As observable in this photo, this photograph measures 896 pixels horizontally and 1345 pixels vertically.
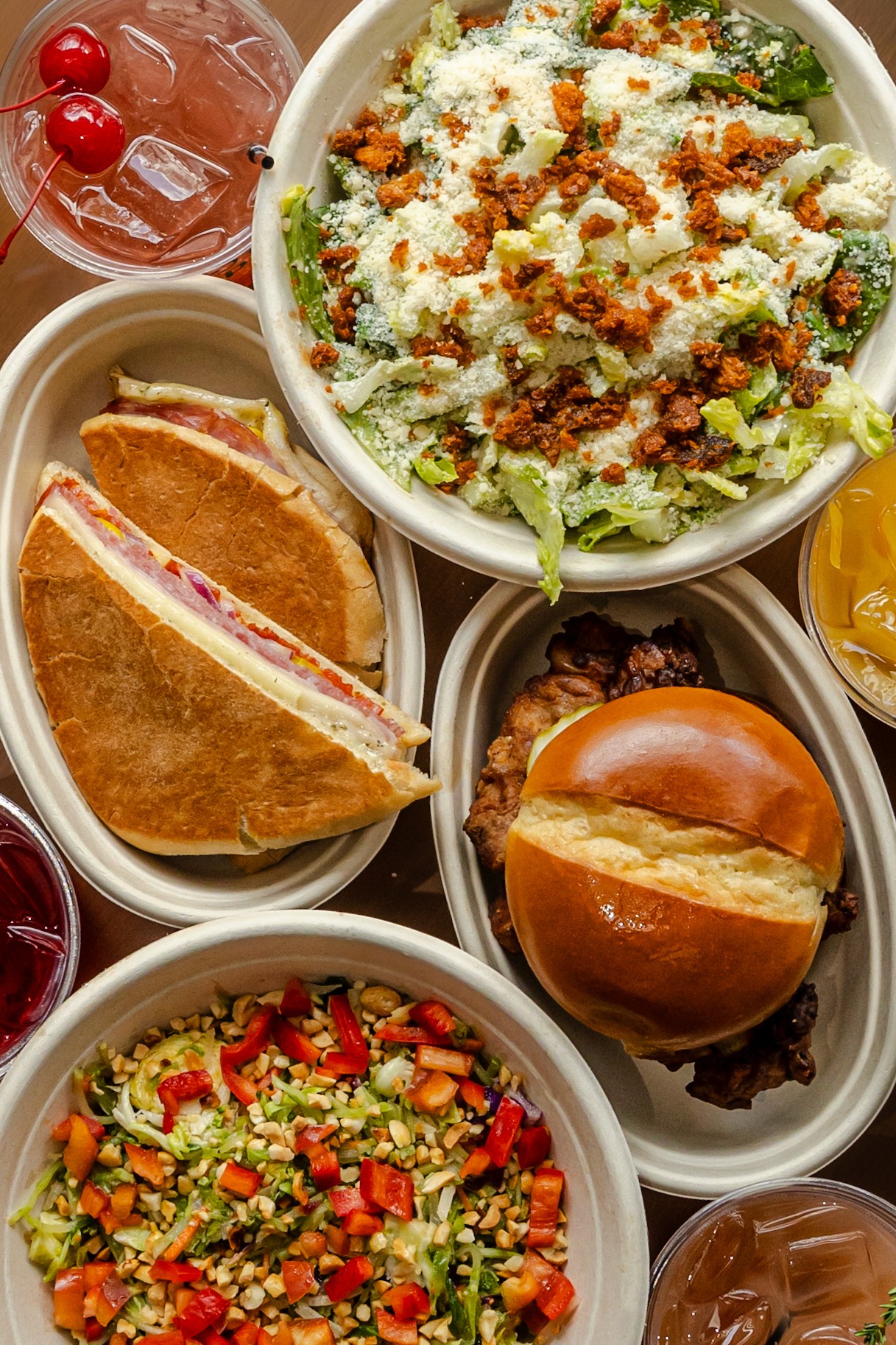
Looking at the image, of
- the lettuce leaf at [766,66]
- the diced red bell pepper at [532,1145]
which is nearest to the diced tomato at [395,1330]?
the diced red bell pepper at [532,1145]

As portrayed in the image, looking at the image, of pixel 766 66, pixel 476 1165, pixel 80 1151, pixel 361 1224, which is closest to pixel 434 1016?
pixel 476 1165

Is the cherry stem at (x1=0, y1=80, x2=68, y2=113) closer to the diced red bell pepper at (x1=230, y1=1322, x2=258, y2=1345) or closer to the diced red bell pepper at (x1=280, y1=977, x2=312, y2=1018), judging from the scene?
the diced red bell pepper at (x1=280, y1=977, x2=312, y2=1018)

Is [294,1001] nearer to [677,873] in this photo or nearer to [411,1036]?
[411,1036]

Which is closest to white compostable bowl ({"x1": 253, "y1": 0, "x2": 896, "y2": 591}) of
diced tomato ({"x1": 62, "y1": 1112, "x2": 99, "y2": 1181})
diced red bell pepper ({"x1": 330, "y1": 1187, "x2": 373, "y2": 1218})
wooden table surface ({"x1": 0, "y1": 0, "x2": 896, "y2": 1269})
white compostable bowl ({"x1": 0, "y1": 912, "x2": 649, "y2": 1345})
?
wooden table surface ({"x1": 0, "y1": 0, "x2": 896, "y2": 1269})

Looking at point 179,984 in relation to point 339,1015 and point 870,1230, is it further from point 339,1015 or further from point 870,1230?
point 870,1230

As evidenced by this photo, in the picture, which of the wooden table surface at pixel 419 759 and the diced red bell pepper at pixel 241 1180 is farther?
the wooden table surface at pixel 419 759

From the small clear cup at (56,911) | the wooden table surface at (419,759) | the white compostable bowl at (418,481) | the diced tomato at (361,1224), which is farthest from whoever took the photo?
the wooden table surface at (419,759)

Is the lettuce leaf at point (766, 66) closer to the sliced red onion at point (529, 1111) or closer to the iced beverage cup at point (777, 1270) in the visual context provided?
the sliced red onion at point (529, 1111)
